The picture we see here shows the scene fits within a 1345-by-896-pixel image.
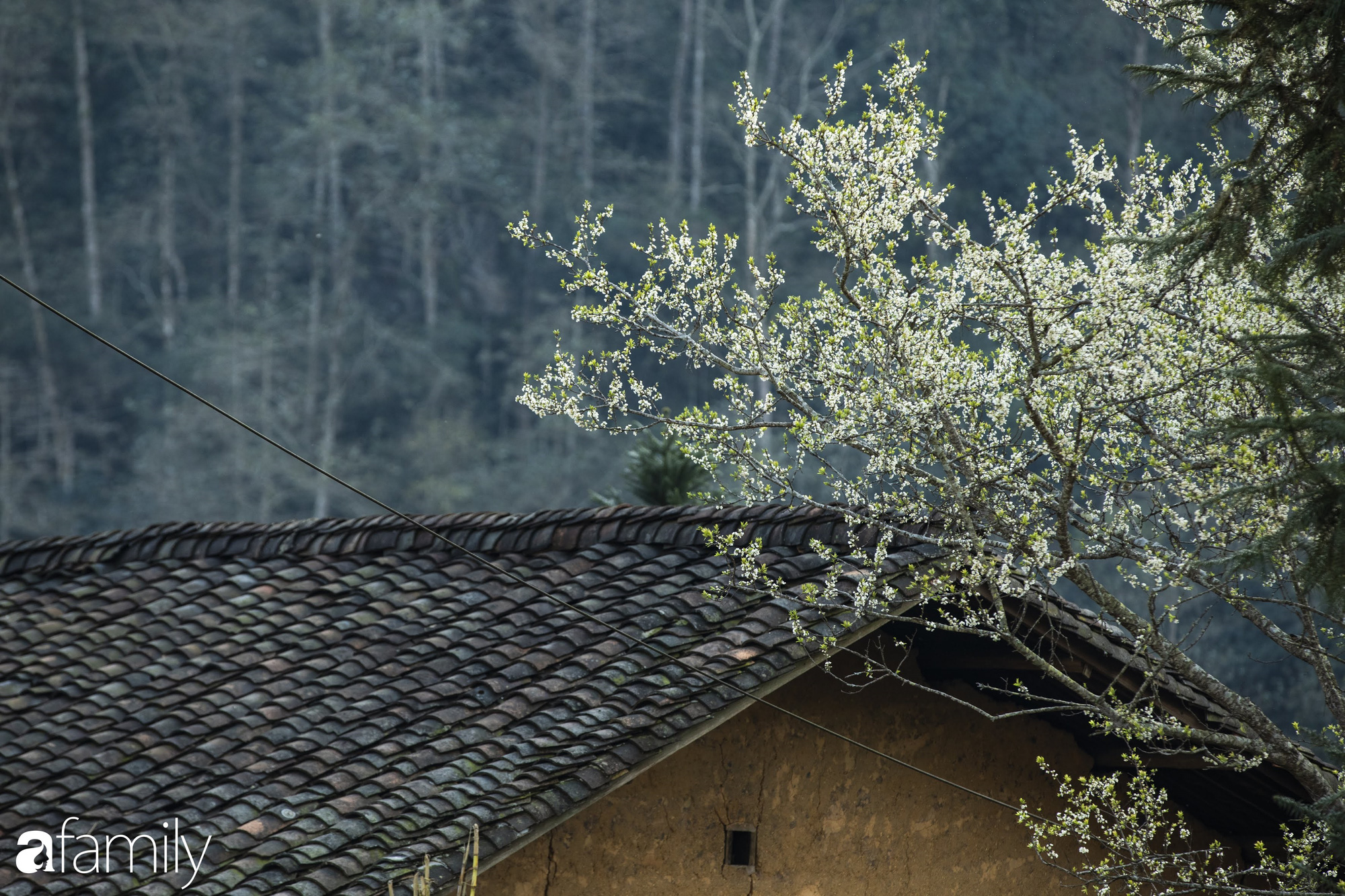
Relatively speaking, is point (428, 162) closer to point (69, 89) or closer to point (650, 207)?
point (650, 207)

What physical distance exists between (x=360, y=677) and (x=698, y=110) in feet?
108

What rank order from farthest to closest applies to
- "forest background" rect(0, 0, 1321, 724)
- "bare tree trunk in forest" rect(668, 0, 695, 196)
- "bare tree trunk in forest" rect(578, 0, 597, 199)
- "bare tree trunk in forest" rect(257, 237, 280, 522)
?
"bare tree trunk in forest" rect(578, 0, 597, 199) → "bare tree trunk in forest" rect(668, 0, 695, 196) → "forest background" rect(0, 0, 1321, 724) → "bare tree trunk in forest" rect(257, 237, 280, 522)

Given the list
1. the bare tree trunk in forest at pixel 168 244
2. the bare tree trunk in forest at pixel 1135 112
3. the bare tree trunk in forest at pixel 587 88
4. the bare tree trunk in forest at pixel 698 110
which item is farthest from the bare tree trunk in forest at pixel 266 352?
the bare tree trunk in forest at pixel 1135 112

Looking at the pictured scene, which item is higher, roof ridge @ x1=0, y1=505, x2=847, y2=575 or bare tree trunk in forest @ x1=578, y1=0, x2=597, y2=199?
bare tree trunk in forest @ x1=578, y1=0, x2=597, y2=199

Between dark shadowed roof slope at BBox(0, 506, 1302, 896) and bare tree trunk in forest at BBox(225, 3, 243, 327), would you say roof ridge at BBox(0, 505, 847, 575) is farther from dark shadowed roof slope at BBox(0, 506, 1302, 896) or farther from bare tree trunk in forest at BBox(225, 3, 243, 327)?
bare tree trunk in forest at BBox(225, 3, 243, 327)

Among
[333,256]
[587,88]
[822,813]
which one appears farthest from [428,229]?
[822,813]

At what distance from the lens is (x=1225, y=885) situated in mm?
5066

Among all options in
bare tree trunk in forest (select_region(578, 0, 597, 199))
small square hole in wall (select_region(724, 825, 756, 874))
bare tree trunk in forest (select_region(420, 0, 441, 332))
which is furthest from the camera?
bare tree trunk in forest (select_region(578, 0, 597, 199))

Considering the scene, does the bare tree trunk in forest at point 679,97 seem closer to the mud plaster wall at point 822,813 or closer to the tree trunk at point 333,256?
the tree trunk at point 333,256

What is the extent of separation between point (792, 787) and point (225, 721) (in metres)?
2.42

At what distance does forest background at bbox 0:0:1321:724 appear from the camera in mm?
33781

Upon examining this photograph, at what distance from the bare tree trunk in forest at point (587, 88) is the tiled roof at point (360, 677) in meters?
30.0

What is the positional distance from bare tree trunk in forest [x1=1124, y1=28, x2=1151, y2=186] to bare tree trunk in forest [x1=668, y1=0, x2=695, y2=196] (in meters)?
11.0

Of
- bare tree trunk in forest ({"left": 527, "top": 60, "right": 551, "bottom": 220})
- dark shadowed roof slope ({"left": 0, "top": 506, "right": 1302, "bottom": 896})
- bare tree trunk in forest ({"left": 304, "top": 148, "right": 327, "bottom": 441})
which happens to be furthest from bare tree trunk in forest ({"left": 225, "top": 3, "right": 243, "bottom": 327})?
dark shadowed roof slope ({"left": 0, "top": 506, "right": 1302, "bottom": 896})
